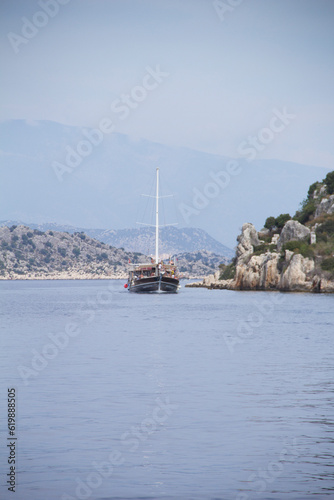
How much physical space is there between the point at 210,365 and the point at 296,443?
13.8m

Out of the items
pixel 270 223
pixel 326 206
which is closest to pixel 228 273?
pixel 270 223

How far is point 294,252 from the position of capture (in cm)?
11894

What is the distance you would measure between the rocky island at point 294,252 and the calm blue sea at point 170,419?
7616 cm

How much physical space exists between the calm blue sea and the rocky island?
250ft

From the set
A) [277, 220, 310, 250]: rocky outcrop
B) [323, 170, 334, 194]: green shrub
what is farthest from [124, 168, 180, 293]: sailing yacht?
[323, 170, 334, 194]: green shrub

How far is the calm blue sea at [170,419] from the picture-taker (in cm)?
1371

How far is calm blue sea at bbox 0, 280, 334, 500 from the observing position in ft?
45.0

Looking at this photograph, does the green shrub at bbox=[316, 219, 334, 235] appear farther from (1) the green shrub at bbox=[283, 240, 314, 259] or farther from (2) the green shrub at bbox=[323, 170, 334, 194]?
(2) the green shrub at bbox=[323, 170, 334, 194]

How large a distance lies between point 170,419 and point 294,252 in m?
102

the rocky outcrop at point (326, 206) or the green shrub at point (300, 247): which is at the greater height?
the rocky outcrop at point (326, 206)

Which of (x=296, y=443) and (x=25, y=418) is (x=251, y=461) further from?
(x=25, y=418)

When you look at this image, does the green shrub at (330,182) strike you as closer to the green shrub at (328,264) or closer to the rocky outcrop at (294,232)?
the rocky outcrop at (294,232)

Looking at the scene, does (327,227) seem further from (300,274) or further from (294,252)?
(300,274)

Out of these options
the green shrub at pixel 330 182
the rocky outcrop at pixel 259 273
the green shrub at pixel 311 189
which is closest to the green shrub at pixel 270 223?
the green shrub at pixel 311 189
